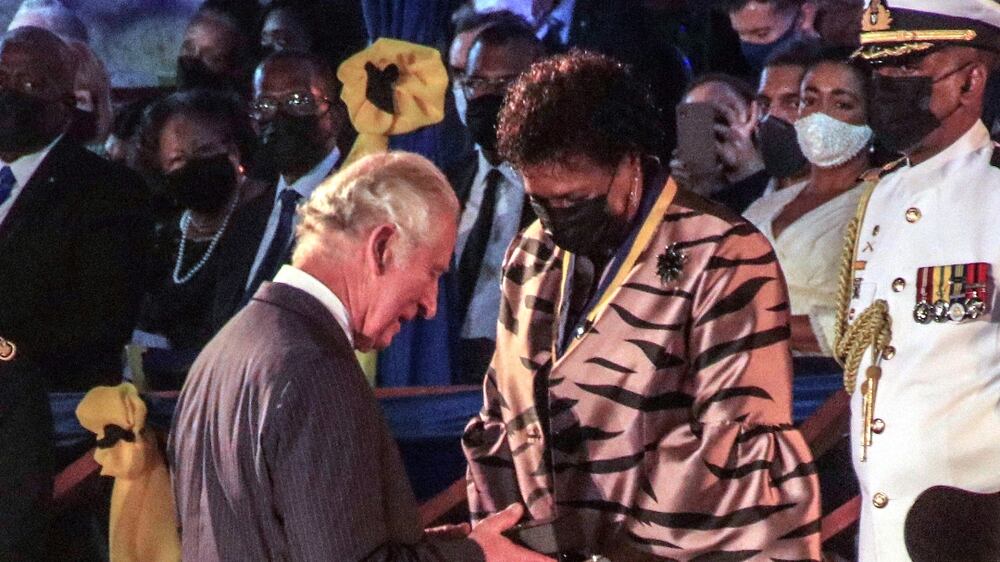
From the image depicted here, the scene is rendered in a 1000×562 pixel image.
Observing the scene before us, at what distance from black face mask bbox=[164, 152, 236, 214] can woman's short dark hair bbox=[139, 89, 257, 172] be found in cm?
7

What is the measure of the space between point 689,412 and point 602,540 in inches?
10.2

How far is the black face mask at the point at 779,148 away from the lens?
3.21 m

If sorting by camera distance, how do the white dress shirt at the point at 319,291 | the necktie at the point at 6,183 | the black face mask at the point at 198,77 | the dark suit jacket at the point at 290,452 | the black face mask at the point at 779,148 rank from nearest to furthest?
the dark suit jacket at the point at 290,452 → the white dress shirt at the point at 319,291 → the black face mask at the point at 779,148 → the black face mask at the point at 198,77 → the necktie at the point at 6,183

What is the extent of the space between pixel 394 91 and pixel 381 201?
198cm

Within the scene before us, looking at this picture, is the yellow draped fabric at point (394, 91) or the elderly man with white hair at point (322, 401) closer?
the elderly man with white hair at point (322, 401)

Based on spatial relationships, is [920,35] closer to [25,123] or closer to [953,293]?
[953,293]

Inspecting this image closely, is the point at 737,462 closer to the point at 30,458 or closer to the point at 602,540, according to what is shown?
the point at 602,540

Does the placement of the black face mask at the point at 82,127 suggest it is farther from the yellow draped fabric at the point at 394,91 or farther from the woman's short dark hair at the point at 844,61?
the woman's short dark hair at the point at 844,61

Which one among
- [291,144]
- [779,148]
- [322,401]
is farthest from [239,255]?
[322,401]

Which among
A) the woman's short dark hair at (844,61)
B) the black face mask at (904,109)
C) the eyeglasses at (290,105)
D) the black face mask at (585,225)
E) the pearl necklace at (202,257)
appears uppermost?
the woman's short dark hair at (844,61)

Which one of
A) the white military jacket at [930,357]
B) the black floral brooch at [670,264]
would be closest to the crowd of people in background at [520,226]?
the black floral brooch at [670,264]

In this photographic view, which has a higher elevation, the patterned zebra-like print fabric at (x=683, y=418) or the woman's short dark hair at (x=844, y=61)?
the woman's short dark hair at (x=844, y=61)

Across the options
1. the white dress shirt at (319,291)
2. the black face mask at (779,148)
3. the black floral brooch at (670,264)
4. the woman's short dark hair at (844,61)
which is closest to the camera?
the white dress shirt at (319,291)

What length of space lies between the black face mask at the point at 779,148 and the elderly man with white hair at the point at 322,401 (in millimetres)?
1515
